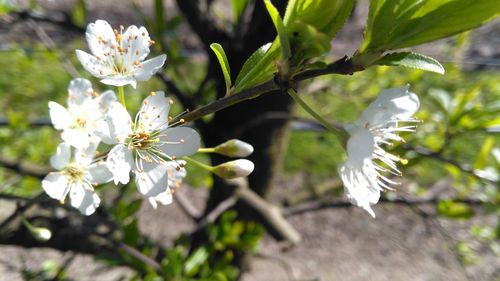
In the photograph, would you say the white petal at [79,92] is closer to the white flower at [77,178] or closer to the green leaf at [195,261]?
the white flower at [77,178]

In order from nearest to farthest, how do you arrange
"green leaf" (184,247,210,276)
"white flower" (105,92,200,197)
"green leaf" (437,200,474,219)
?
"white flower" (105,92,200,197) < "green leaf" (184,247,210,276) < "green leaf" (437,200,474,219)

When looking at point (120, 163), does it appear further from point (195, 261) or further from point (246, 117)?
point (246, 117)

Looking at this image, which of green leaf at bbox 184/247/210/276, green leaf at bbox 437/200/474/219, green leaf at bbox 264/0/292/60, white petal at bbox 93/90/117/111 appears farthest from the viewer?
green leaf at bbox 437/200/474/219

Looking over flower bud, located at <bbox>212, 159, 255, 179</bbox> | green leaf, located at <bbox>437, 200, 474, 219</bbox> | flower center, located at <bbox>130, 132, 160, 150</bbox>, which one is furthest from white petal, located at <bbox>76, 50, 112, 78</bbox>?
green leaf, located at <bbox>437, 200, 474, 219</bbox>

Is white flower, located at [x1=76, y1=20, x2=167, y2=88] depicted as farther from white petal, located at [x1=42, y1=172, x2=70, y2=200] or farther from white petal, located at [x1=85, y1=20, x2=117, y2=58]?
white petal, located at [x1=42, y1=172, x2=70, y2=200]

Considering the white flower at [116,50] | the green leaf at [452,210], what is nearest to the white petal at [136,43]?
the white flower at [116,50]

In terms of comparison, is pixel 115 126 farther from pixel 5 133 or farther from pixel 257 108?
pixel 5 133

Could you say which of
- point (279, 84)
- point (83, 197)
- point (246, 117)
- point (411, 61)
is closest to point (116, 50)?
point (83, 197)
